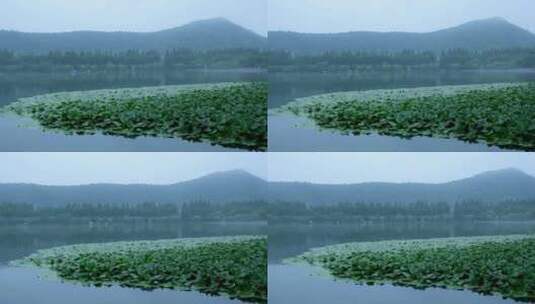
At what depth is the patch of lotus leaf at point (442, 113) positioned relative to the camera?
18.4 feet

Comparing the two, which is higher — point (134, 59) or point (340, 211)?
point (134, 59)

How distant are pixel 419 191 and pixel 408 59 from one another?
881mm

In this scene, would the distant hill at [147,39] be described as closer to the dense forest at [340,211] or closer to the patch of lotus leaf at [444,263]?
the dense forest at [340,211]

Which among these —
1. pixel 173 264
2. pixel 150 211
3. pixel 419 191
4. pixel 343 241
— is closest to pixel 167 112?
pixel 150 211

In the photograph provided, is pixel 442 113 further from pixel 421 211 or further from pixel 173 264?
pixel 173 264

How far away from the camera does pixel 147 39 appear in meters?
5.65

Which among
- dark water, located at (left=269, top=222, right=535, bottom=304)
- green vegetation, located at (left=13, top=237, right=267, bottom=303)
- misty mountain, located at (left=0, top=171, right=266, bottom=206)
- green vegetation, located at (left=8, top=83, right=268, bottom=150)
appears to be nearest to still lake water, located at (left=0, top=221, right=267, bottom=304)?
green vegetation, located at (left=13, top=237, right=267, bottom=303)

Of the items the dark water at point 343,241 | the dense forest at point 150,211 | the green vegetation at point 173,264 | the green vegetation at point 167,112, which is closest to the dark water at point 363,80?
the green vegetation at point 167,112

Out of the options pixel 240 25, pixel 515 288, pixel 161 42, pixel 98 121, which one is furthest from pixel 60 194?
pixel 515 288

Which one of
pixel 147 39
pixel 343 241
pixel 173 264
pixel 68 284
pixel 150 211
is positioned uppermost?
pixel 147 39

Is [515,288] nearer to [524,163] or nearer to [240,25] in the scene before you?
[524,163]

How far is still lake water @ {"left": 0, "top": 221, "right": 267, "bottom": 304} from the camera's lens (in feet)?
18.2

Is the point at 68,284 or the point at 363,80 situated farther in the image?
the point at 363,80

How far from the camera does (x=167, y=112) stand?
5.63m
